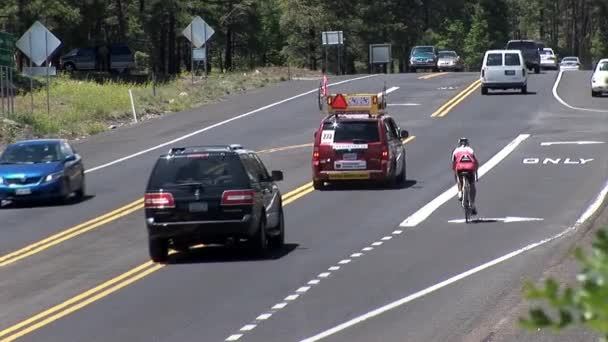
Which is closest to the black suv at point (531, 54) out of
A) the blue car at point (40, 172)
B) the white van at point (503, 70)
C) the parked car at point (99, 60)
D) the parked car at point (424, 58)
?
the parked car at point (424, 58)

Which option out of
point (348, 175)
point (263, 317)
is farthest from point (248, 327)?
point (348, 175)

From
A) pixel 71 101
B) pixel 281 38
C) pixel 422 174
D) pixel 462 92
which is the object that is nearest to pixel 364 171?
pixel 422 174

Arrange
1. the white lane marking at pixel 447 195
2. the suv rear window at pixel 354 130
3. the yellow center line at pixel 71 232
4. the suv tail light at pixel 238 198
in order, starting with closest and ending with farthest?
the suv tail light at pixel 238 198, the yellow center line at pixel 71 232, the white lane marking at pixel 447 195, the suv rear window at pixel 354 130

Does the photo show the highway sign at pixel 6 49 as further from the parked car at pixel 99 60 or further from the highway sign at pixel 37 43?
the parked car at pixel 99 60

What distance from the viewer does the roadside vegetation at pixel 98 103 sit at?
42781mm

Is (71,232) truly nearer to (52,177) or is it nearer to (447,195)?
(52,177)

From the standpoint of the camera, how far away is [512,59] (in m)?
53.2

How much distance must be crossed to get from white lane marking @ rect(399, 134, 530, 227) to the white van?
13995mm

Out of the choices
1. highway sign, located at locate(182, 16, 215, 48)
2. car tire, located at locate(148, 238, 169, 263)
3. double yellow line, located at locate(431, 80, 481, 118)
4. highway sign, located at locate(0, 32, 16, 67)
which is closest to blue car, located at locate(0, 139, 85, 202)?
car tire, located at locate(148, 238, 169, 263)

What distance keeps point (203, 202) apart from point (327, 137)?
11270 millimetres

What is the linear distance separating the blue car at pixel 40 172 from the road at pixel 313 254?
47 centimetres

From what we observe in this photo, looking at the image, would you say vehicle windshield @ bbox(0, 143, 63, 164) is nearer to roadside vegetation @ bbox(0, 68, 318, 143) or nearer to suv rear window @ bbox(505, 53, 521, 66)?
roadside vegetation @ bbox(0, 68, 318, 143)

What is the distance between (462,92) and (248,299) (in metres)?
42.0

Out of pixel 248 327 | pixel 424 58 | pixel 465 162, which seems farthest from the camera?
pixel 424 58
